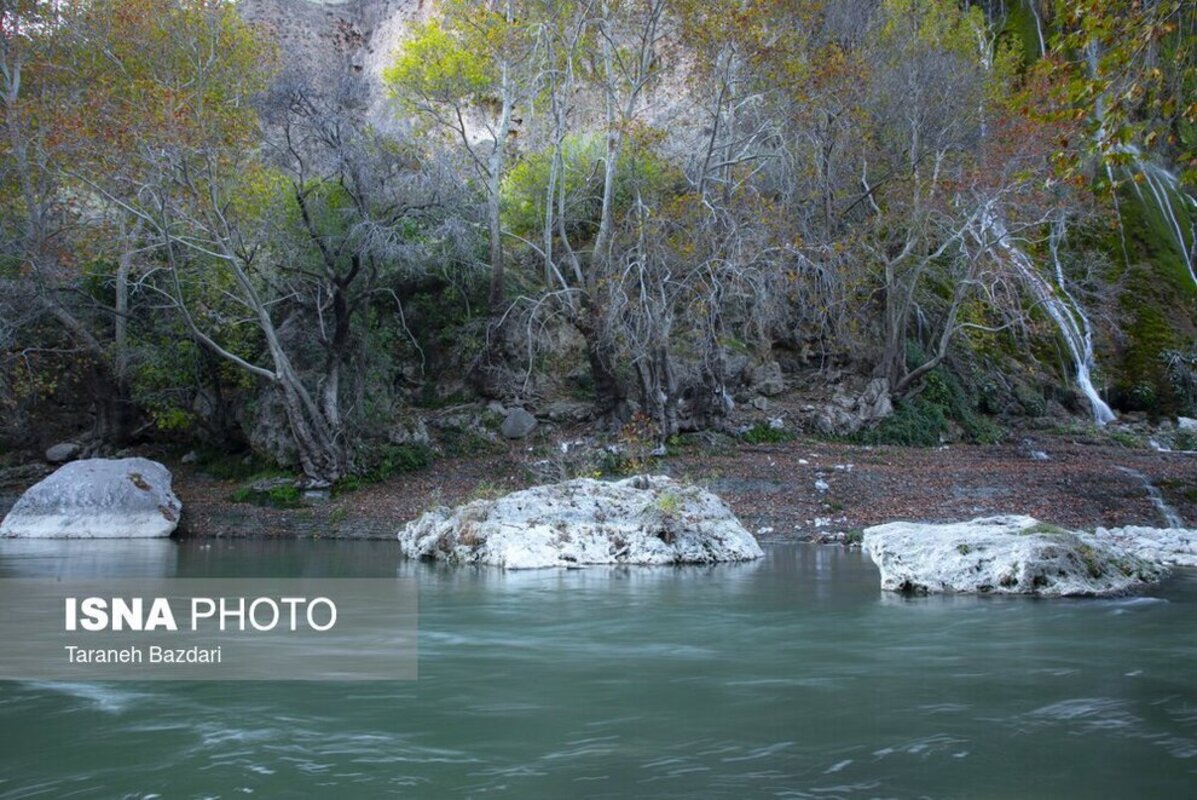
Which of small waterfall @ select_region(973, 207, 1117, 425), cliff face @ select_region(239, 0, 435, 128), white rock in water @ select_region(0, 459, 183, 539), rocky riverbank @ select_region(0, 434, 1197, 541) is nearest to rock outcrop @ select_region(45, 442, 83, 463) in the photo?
rocky riverbank @ select_region(0, 434, 1197, 541)

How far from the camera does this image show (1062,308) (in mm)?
25859

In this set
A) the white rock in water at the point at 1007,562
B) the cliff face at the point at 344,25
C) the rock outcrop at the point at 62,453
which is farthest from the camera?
the cliff face at the point at 344,25

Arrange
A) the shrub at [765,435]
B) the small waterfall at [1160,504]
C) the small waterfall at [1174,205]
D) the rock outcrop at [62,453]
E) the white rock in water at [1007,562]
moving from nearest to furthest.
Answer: the white rock in water at [1007,562] → the small waterfall at [1160,504] → the shrub at [765,435] → the rock outcrop at [62,453] → the small waterfall at [1174,205]

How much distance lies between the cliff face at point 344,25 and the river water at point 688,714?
1521 inches

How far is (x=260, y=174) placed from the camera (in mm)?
19344

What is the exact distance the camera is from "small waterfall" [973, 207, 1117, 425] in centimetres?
2250

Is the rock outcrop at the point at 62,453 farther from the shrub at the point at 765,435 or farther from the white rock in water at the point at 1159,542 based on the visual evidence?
the white rock in water at the point at 1159,542

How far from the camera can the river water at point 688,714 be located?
4.14m

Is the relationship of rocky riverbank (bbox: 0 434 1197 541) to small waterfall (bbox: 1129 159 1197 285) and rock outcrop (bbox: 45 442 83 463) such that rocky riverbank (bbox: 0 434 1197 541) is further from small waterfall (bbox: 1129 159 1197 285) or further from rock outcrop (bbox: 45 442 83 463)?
small waterfall (bbox: 1129 159 1197 285)

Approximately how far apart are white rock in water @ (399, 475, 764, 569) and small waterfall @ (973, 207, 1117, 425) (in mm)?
11721

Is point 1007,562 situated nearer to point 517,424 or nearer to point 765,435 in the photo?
point 765,435

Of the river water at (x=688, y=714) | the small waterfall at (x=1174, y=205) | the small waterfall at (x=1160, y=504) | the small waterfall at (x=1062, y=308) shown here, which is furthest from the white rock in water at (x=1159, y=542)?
the small waterfall at (x=1174, y=205)

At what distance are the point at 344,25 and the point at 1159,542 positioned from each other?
43.3 meters

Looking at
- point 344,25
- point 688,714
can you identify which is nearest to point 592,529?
point 688,714
